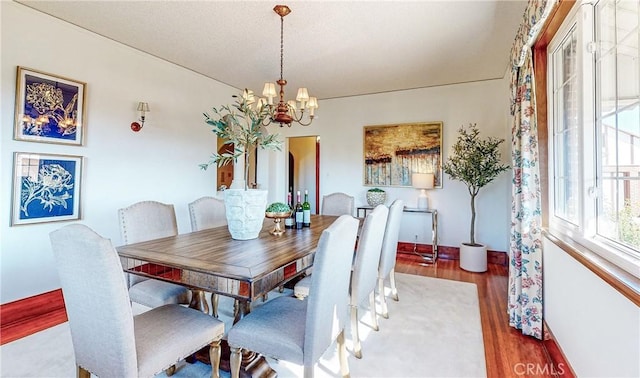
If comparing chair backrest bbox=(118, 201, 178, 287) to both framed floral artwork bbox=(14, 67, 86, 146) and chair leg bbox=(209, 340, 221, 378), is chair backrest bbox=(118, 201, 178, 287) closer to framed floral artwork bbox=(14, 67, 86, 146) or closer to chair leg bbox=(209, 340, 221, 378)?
chair leg bbox=(209, 340, 221, 378)

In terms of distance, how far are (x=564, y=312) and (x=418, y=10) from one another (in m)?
2.49

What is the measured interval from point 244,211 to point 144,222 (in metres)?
0.89

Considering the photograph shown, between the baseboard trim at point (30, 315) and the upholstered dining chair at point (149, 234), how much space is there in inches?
40.7

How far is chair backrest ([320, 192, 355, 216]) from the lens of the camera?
3.57m

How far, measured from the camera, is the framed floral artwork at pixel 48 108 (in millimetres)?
2535

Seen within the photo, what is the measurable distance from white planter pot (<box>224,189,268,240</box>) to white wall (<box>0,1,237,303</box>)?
82.4 inches

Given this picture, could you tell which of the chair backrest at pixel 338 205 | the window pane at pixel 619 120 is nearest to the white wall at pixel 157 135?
the chair backrest at pixel 338 205

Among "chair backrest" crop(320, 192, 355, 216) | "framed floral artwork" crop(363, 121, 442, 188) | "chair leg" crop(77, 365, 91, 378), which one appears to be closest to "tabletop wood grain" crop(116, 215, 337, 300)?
"chair leg" crop(77, 365, 91, 378)

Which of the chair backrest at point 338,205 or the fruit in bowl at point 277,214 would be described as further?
the chair backrest at point 338,205

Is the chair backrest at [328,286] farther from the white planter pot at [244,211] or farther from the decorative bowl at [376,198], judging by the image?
the decorative bowl at [376,198]

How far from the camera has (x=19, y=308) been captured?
2543 millimetres

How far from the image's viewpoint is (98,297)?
1125mm

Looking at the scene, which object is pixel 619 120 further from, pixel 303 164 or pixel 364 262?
pixel 303 164

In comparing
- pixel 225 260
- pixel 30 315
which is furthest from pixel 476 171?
pixel 30 315
